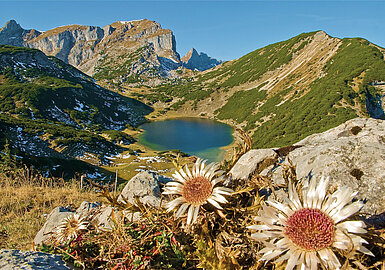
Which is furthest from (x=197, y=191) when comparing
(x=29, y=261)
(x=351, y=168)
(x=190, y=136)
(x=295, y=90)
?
(x=295, y=90)

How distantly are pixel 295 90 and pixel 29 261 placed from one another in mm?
95826

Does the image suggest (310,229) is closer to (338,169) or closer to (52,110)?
(338,169)

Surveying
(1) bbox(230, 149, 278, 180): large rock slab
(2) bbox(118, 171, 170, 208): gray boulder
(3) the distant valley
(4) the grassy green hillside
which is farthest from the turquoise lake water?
(1) bbox(230, 149, 278, 180): large rock slab

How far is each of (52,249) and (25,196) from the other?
4.88 metres

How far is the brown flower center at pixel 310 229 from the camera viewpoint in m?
1.36

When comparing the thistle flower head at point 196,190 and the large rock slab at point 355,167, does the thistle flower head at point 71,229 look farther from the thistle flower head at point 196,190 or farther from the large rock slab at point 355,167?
the large rock slab at point 355,167

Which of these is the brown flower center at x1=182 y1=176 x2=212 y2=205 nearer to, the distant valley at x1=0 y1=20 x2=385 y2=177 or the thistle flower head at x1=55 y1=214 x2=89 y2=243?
the thistle flower head at x1=55 y1=214 x2=89 y2=243

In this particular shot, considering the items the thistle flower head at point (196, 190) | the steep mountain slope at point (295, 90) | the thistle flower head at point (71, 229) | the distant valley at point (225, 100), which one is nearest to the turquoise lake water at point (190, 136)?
the distant valley at point (225, 100)

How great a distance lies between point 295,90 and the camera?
283 ft

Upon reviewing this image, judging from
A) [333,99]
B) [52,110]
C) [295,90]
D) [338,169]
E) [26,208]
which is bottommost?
[26,208]

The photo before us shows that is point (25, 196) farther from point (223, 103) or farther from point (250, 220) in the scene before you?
point (223, 103)

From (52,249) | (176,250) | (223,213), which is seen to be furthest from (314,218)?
(52,249)

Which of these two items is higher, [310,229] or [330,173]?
[330,173]

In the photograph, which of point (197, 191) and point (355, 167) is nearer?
point (197, 191)
